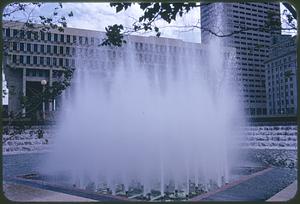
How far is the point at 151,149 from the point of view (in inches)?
460

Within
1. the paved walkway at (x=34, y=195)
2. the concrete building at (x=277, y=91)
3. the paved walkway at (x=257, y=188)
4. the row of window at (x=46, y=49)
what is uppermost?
the row of window at (x=46, y=49)

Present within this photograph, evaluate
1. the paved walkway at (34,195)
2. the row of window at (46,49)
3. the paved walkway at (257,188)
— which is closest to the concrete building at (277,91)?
the row of window at (46,49)

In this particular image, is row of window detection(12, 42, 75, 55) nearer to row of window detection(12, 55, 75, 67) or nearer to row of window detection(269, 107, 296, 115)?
row of window detection(12, 55, 75, 67)

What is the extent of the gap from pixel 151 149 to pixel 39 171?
3796 mm

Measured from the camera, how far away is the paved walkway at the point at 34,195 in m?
6.77

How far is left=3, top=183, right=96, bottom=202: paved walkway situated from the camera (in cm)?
677

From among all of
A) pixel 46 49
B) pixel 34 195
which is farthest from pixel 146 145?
pixel 46 49

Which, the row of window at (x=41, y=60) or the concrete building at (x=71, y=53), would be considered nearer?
the concrete building at (x=71, y=53)

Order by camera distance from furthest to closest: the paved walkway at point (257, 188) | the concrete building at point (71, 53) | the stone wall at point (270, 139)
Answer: the concrete building at point (71, 53) < the stone wall at point (270, 139) < the paved walkway at point (257, 188)

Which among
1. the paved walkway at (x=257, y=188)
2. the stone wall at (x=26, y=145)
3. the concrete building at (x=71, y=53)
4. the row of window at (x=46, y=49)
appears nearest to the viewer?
the paved walkway at (x=257, y=188)

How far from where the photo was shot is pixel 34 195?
24.2 feet

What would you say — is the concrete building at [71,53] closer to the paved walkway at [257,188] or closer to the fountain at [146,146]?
the fountain at [146,146]

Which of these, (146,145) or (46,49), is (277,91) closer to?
(46,49)

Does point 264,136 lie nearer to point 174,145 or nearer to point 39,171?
point 174,145
